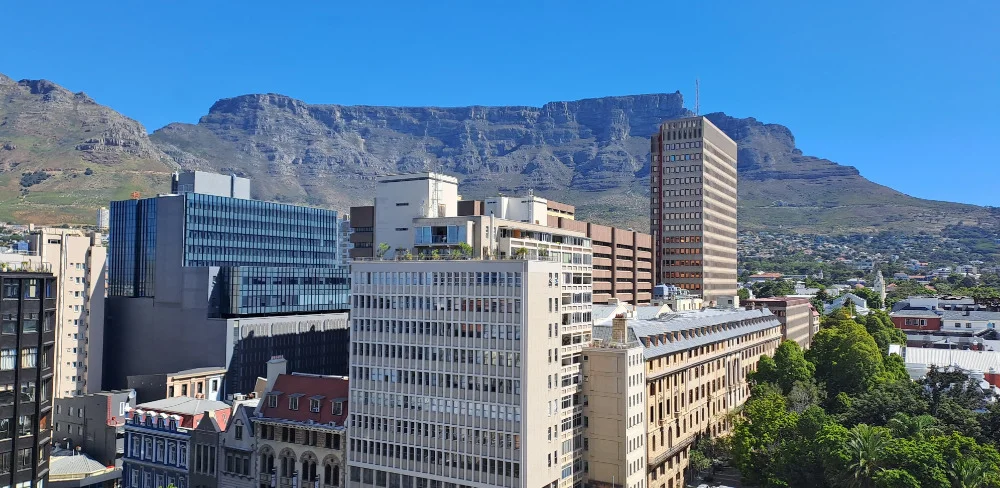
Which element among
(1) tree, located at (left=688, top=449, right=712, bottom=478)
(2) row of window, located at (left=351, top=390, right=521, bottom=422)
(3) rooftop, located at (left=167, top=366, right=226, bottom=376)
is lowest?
(1) tree, located at (left=688, top=449, right=712, bottom=478)

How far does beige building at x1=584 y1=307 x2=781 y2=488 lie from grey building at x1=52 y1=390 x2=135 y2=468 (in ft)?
270

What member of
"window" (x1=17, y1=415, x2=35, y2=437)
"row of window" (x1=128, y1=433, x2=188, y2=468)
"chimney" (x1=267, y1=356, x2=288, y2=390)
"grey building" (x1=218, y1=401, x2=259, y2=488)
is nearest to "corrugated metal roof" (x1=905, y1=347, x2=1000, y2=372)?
"chimney" (x1=267, y1=356, x2=288, y2=390)

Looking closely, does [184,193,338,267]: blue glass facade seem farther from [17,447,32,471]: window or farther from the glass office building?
[17,447,32,471]: window

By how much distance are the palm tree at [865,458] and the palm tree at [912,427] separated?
411 inches

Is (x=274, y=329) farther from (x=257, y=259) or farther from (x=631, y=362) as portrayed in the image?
(x=631, y=362)

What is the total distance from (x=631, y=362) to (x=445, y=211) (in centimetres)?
5441

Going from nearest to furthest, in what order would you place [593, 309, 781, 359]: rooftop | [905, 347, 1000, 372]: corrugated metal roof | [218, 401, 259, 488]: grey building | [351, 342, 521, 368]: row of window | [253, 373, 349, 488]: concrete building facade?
[351, 342, 521, 368]: row of window, [253, 373, 349, 488]: concrete building facade, [218, 401, 259, 488]: grey building, [593, 309, 781, 359]: rooftop, [905, 347, 1000, 372]: corrugated metal roof

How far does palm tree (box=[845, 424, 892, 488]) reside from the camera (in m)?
79.6

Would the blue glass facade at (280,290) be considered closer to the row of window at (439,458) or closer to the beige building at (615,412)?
the row of window at (439,458)

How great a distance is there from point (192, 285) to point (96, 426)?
4704cm

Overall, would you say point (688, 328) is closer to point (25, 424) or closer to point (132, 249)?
point (25, 424)

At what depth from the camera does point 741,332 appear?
150 m

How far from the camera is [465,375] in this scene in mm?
91312

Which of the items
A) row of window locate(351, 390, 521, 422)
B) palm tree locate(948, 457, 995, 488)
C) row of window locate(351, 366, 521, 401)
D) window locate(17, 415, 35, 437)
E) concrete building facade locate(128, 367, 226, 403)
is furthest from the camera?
concrete building facade locate(128, 367, 226, 403)
